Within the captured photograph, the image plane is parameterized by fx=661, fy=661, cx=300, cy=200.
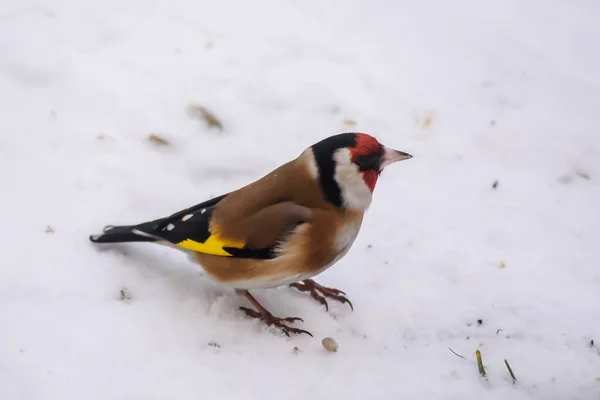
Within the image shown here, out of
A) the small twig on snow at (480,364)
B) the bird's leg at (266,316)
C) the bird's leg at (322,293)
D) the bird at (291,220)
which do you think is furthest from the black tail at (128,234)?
the small twig on snow at (480,364)

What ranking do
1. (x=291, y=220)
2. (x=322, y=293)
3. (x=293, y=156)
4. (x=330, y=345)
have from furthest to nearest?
1. (x=293, y=156)
2. (x=322, y=293)
3. (x=330, y=345)
4. (x=291, y=220)

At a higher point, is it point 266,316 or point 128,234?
point 128,234

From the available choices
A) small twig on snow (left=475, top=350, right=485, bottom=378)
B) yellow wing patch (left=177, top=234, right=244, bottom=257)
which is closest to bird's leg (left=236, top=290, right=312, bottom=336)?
yellow wing patch (left=177, top=234, right=244, bottom=257)

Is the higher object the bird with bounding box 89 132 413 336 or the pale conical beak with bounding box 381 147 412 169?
the pale conical beak with bounding box 381 147 412 169

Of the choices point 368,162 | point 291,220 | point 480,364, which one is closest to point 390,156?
point 368,162

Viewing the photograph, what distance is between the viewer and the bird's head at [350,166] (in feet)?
7.34

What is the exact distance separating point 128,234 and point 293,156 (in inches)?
43.1

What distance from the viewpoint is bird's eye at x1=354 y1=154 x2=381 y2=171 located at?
7.34ft

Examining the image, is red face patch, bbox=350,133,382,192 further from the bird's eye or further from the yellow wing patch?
the yellow wing patch

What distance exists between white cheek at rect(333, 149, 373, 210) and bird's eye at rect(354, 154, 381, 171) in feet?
0.06

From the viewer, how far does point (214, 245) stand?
2.30 m

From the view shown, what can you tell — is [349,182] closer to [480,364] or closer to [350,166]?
[350,166]

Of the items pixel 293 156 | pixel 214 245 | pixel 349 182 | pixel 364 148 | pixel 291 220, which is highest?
pixel 364 148

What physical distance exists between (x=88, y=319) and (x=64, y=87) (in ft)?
4.89
